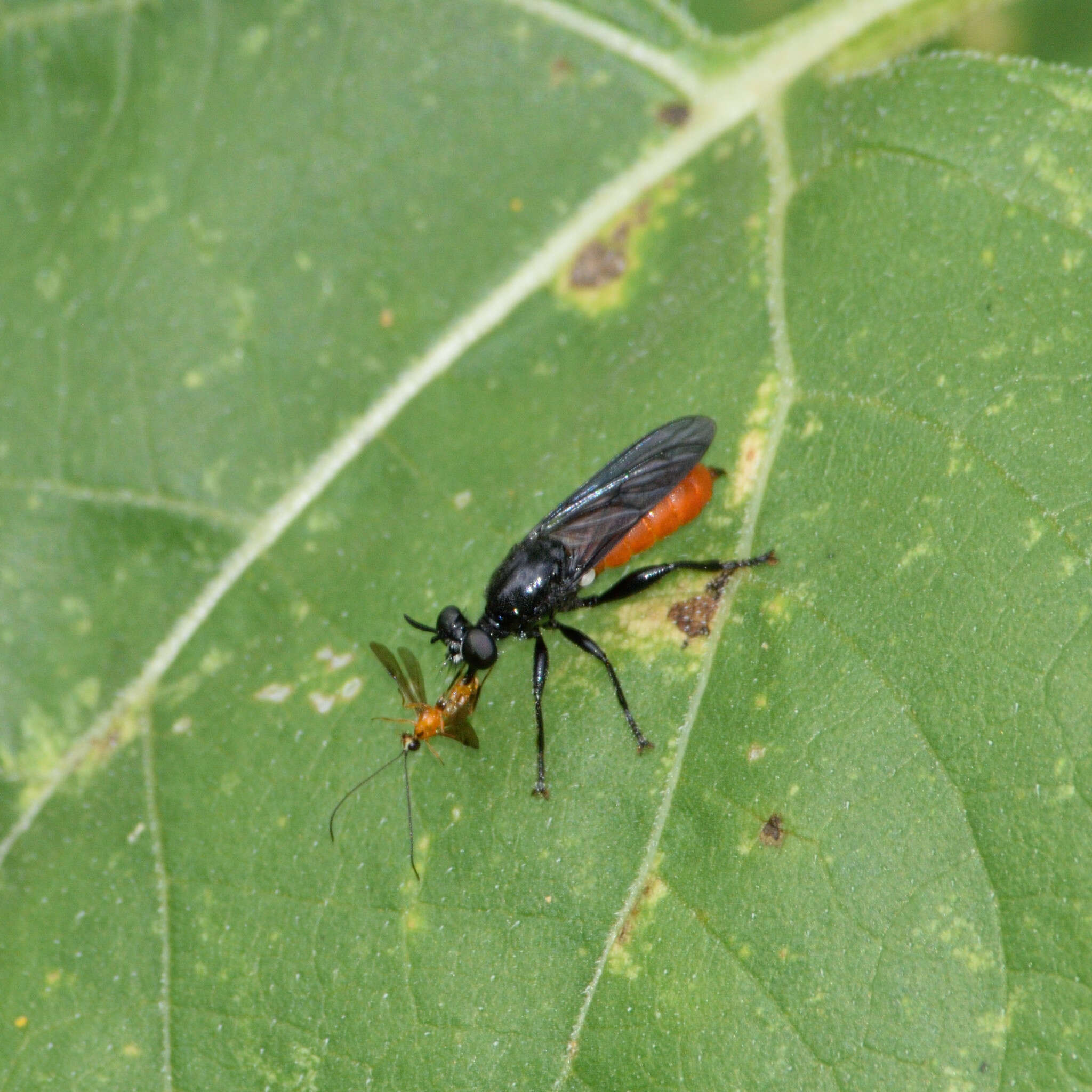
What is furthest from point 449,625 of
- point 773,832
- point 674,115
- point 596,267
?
point 674,115

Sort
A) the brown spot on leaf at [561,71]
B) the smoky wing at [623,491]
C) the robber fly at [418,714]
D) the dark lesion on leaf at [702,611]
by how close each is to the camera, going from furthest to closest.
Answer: the brown spot on leaf at [561,71] → the smoky wing at [623,491] → the robber fly at [418,714] → the dark lesion on leaf at [702,611]

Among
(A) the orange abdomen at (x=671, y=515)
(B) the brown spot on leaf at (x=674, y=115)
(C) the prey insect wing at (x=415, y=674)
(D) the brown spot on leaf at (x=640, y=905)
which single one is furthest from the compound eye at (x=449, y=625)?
(B) the brown spot on leaf at (x=674, y=115)

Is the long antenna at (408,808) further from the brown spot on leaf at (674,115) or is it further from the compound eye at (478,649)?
the brown spot on leaf at (674,115)

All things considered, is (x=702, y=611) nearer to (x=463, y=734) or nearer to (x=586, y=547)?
(x=586, y=547)

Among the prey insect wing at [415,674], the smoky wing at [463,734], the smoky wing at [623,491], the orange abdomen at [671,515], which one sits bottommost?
the smoky wing at [463,734]

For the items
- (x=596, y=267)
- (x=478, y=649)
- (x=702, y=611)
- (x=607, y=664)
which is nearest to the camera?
(x=702, y=611)

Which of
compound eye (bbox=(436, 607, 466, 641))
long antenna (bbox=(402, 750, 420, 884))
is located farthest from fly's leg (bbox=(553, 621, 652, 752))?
long antenna (bbox=(402, 750, 420, 884))

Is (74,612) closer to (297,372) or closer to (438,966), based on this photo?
(297,372)
